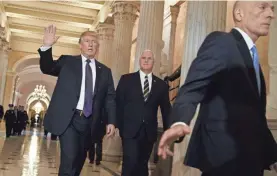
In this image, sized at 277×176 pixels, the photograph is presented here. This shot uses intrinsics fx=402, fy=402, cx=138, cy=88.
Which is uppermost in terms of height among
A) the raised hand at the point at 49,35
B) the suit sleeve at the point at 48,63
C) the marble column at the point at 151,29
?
the marble column at the point at 151,29

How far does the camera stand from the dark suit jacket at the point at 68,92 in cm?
348

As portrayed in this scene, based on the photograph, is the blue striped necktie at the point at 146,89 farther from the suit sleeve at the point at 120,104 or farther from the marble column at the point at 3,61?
the marble column at the point at 3,61

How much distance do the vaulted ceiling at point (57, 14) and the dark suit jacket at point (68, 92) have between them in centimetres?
1208

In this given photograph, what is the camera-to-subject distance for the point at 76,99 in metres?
3.56

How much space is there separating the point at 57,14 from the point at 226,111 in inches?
755

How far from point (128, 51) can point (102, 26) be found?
4281 millimetres

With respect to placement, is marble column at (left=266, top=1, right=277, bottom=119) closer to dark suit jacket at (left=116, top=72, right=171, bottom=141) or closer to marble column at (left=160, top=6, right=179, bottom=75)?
dark suit jacket at (left=116, top=72, right=171, bottom=141)

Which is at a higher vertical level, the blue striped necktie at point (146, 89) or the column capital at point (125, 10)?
the column capital at point (125, 10)

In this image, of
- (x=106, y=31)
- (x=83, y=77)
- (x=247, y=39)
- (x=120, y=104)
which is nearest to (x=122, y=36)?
(x=106, y=31)

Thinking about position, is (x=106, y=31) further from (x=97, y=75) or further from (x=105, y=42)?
(x=97, y=75)

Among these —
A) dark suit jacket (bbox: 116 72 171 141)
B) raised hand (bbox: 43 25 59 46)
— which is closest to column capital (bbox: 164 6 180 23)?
dark suit jacket (bbox: 116 72 171 141)

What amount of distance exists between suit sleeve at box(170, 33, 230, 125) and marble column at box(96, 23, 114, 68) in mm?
13195

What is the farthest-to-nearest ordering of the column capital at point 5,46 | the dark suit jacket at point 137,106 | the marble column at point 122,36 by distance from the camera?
the column capital at point 5,46, the marble column at point 122,36, the dark suit jacket at point 137,106

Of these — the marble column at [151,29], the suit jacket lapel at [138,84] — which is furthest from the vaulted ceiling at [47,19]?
the suit jacket lapel at [138,84]
